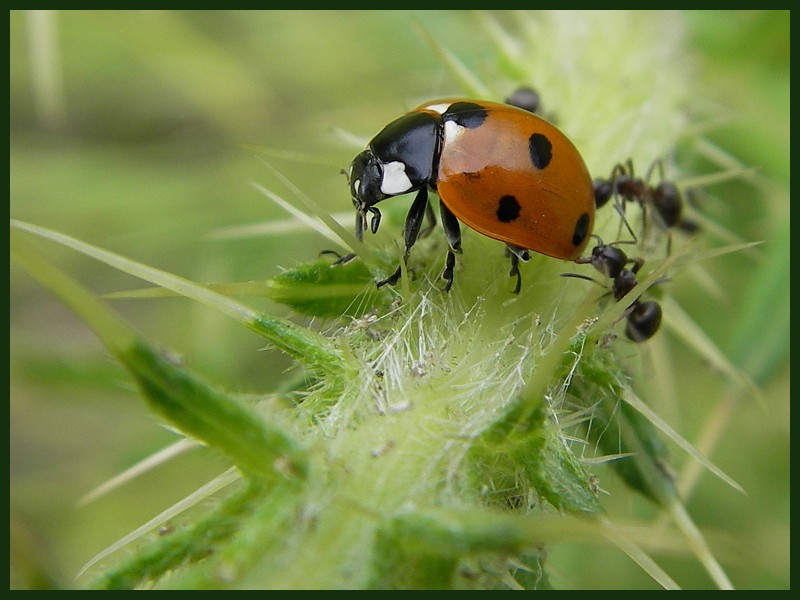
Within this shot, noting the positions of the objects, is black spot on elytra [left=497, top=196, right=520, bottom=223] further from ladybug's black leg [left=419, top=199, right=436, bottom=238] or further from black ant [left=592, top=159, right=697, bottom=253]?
black ant [left=592, top=159, right=697, bottom=253]

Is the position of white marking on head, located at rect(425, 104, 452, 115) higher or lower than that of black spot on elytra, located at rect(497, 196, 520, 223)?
higher

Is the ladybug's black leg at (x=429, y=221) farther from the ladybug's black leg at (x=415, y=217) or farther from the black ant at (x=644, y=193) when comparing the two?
the black ant at (x=644, y=193)

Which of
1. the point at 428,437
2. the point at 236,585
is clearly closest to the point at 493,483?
the point at 428,437

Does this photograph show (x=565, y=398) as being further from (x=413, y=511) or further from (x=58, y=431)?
(x=58, y=431)

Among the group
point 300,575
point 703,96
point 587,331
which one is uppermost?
point 703,96

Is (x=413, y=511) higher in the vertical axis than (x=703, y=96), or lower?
lower

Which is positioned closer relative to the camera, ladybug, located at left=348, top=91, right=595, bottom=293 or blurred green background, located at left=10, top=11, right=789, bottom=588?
ladybug, located at left=348, top=91, right=595, bottom=293

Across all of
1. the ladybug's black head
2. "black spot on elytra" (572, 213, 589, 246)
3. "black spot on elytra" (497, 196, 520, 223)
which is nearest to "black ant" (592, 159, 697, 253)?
"black spot on elytra" (572, 213, 589, 246)
